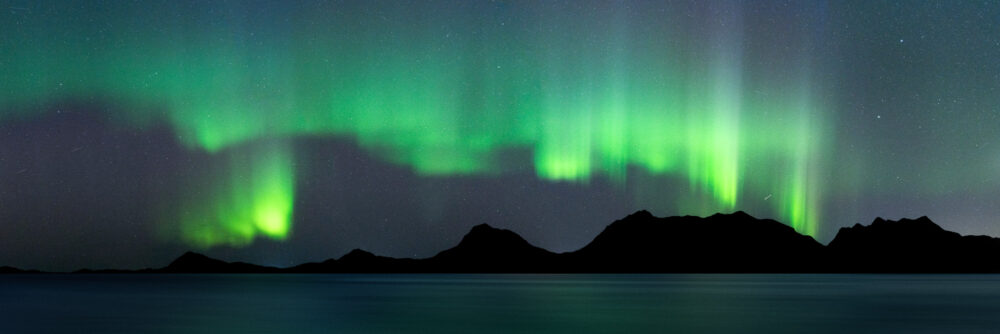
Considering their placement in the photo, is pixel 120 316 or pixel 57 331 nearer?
pixel 57 331

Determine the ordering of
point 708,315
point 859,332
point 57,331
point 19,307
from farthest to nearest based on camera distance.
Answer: point 19,307
point 708,315
point 57,331
point 859,332

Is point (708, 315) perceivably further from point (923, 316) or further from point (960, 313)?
point (960, 313)

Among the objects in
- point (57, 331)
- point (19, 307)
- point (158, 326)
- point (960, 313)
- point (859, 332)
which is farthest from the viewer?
point (19, 307)

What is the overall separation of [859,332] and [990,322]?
9969 millimetres

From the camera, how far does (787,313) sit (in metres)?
51.4

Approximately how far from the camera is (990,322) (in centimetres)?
4244

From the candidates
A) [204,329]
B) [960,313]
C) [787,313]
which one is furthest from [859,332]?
[204,329]

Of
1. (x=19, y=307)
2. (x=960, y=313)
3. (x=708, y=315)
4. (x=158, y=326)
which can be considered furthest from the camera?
(x=19, y=307)

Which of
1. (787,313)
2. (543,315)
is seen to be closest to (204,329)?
(543,315)

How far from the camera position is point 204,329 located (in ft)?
127

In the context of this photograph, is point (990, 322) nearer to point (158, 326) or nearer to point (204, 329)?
point (204, 329)

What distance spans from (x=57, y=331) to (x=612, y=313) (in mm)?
27412

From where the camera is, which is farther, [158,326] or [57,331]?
[158,326]

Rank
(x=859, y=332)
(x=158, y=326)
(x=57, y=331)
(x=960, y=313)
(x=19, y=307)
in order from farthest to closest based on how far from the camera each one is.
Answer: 1. (x=19, y=307)
2. (x=960, y=313)
3. (x=158, y=326)
4. (x=57, y=331)
5. (x=859, y=332)
